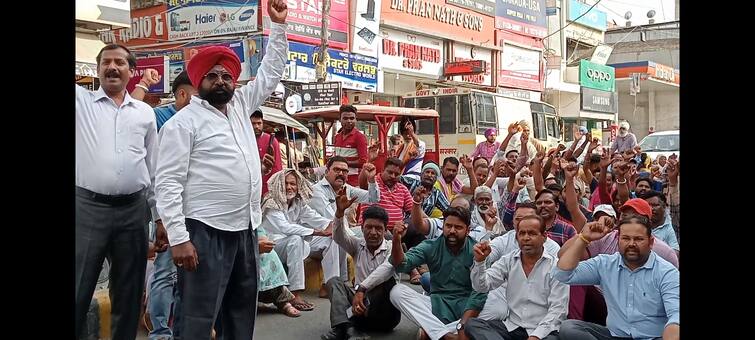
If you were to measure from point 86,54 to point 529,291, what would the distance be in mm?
12093

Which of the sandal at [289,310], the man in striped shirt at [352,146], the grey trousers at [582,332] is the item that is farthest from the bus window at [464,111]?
the grey trousers at [582,332]

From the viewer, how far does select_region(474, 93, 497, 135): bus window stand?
1758 centimetres

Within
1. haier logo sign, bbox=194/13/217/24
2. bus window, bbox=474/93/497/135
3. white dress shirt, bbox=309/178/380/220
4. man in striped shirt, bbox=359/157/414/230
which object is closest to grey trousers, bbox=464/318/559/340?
white dress shirt, bbox=309/178/380/220

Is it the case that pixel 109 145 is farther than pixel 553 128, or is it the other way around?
pixel 553 128

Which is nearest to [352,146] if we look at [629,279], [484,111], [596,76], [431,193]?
[431,193]

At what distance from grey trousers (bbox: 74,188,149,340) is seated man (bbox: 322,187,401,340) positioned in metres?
1.76

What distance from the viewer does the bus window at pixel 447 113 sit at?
58.0 feet

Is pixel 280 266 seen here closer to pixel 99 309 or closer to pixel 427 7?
pixel 99 309

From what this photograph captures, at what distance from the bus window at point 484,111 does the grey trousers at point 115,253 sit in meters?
14.0

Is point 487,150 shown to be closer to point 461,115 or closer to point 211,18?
point 461,115

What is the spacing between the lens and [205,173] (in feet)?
12.1

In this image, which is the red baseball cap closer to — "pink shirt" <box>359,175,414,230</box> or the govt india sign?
"pink shirt" <box>359,175,414,230</box>
